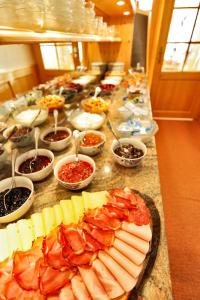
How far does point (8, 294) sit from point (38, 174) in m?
0.48

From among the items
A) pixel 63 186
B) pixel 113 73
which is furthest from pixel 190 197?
pixel 113 73

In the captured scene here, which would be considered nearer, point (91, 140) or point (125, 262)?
point (125, 262)

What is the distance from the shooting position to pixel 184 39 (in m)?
3.09

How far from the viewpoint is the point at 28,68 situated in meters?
4.25

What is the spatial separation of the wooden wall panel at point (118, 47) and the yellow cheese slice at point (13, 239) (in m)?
3.39

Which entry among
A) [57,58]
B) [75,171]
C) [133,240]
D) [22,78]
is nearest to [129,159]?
[75,171]

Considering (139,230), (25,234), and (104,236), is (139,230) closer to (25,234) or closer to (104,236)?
(104,236)

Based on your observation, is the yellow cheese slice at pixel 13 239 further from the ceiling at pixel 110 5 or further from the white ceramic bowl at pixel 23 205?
the ceiling at pixel 110 5

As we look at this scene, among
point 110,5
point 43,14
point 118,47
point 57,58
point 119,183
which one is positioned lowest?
point 119,183

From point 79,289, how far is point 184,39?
3948 mm

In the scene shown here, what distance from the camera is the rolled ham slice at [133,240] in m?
0.57

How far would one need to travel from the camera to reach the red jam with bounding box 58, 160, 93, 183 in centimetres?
84

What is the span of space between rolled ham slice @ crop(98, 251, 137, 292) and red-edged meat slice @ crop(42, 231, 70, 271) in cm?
12

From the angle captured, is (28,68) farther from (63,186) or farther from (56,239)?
(56,239)
